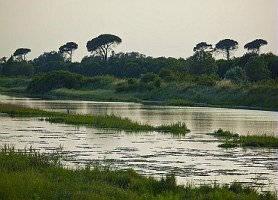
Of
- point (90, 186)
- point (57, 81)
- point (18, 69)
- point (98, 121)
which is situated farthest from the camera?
point (18, 69)

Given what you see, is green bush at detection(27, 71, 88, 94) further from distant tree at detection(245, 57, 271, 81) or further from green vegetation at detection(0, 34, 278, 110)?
distant tree at detection(245, 57, 271, 81)

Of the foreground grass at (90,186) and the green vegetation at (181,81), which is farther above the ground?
the green vegetation at (181,81)

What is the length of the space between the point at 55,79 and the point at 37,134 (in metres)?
84.9

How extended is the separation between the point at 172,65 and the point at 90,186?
119 metres

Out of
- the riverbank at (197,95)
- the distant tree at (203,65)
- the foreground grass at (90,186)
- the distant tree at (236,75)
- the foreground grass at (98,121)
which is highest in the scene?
the distant tree at (203,65)

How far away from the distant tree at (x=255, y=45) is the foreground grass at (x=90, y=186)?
131881 millimetres

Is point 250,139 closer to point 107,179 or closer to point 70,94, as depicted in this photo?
point 107,179

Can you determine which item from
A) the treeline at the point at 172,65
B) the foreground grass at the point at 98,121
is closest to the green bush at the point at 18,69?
the treeline at the point at 172,65

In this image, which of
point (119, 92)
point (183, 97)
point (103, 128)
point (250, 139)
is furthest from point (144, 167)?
point (119, 92)

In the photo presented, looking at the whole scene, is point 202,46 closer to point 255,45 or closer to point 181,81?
point 255,45

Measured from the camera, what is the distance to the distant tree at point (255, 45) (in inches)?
5827

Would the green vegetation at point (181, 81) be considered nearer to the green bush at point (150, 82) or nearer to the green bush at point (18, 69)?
the green bush at point (150, 82)

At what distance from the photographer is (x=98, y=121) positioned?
1802 inches

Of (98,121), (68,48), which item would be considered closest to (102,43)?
(68,48)
